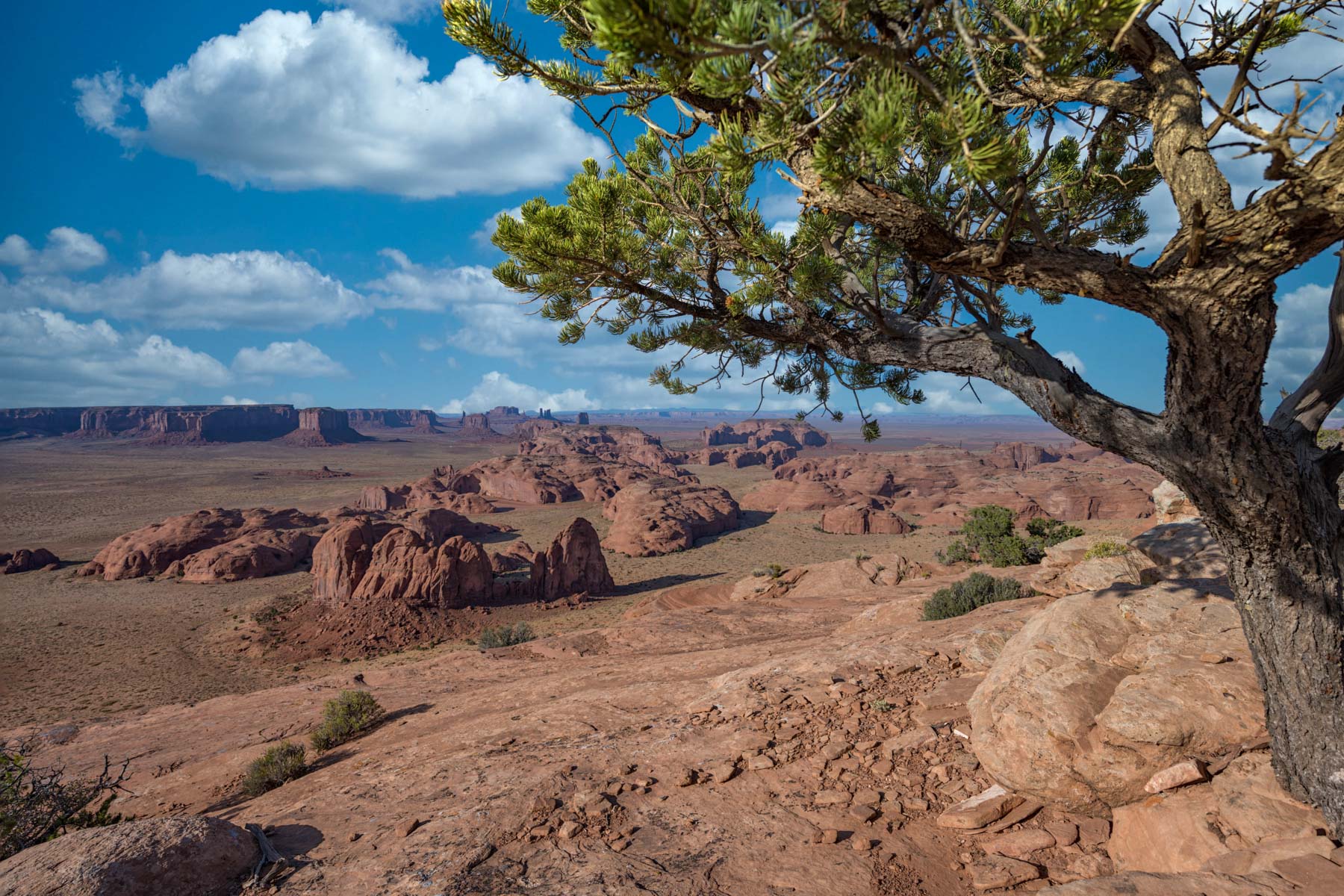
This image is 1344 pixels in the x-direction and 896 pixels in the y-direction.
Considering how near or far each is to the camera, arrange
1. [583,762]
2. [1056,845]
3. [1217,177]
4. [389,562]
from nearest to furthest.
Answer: [1217,177] → [1056,845] → [583,762] → [389,562]

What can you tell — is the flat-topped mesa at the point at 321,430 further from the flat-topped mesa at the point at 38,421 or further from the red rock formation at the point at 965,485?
the red rock formation at the point at 965,485

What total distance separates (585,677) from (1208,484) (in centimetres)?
1067

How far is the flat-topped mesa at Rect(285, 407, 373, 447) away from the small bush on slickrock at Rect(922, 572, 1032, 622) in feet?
539

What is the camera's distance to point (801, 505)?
57.4 m

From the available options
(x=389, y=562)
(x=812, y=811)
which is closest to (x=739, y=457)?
(x=389, y=562)

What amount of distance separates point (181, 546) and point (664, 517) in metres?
30.6

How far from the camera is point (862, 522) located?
156 feet

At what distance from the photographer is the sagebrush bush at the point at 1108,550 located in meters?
10.3

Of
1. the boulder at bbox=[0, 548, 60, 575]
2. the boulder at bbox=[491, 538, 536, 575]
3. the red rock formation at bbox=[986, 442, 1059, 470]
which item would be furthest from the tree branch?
the red rock formation at bbox=[986, 442, 1059, 470]

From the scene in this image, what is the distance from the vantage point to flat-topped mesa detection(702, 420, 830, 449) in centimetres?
14425

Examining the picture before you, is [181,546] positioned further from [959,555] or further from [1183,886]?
[1183,886]

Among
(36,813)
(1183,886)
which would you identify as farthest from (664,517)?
(1183,886)

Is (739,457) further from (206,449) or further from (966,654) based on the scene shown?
(206,449)

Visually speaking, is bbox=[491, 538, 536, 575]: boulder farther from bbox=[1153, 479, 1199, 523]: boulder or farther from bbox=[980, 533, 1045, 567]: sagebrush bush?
bbox=[1153, 479, 1199, 523]: boulder
